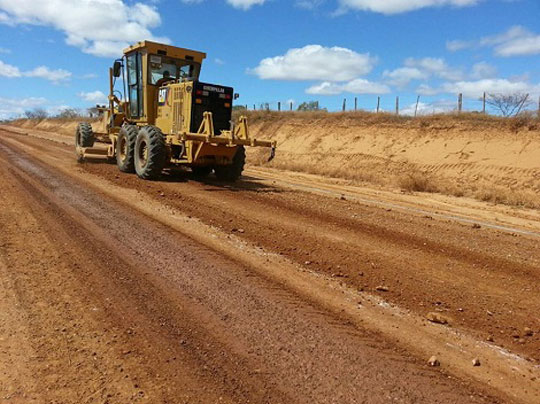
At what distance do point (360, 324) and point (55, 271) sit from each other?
10.3 ft

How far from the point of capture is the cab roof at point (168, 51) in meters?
11.9

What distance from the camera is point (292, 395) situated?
2676mm

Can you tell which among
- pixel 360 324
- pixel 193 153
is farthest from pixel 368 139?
pixel 360 324

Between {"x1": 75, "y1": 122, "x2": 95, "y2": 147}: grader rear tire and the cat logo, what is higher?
the cat logo

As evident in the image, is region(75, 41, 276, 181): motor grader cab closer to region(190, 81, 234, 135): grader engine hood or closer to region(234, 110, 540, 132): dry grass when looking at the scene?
region(190, 81, 234, 135): grader engine hood

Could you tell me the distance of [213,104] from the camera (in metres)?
11.2

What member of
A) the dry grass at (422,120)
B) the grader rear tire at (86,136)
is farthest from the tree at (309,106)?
the grader rear tire at (86,136)

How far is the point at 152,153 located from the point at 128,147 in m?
1.80

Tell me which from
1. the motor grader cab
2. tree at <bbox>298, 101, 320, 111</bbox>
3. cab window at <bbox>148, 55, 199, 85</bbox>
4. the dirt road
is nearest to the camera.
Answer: the dirt road

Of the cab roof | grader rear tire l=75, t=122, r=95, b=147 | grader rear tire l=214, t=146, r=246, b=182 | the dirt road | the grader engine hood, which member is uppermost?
the cab roof

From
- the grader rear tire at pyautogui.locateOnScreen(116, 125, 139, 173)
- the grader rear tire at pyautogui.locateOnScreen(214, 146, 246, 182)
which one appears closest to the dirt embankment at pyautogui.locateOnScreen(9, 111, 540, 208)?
the grader rear tire at pyautogui.locateOnScreen(214, 146, 246, 182)

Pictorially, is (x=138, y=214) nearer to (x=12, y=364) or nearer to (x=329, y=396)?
(x=12, y=364)

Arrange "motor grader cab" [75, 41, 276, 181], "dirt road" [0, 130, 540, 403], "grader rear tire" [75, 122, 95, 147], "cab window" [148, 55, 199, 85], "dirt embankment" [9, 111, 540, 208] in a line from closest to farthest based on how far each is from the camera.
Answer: "dirt road" [0, 130, 540, 403] → "motor grader cab" [75, 41, 276, 181] → "cab window" [148, 55, 199, 85] → "dirt embankment" [9, 111, 540, 208] → "grader rear tire" [75, 122, 95, 147]

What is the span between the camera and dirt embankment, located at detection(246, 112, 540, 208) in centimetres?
1507
